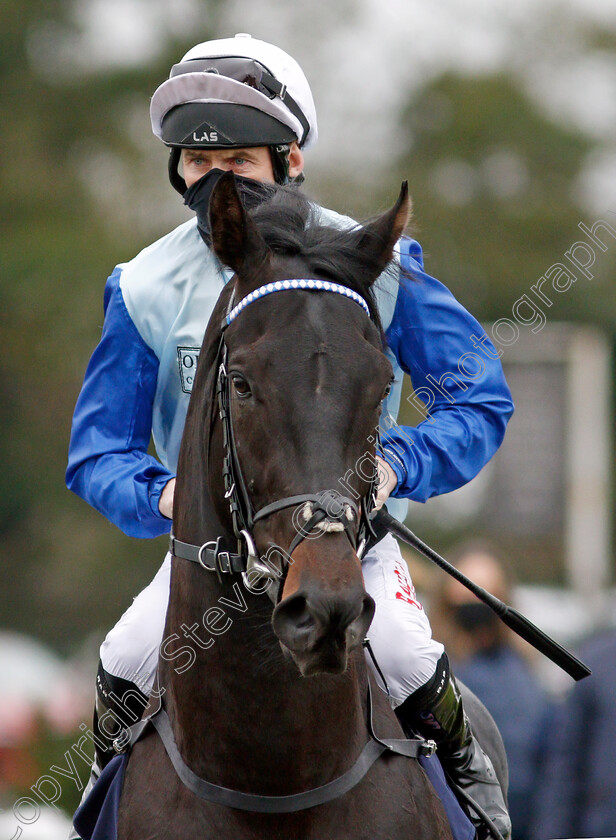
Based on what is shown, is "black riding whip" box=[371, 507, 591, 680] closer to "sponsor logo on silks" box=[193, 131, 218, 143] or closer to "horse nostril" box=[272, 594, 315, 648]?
"horse nostril" box=[272, 594, 315, 648]

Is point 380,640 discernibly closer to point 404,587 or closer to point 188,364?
point 404,587

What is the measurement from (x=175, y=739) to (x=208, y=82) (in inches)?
78.8

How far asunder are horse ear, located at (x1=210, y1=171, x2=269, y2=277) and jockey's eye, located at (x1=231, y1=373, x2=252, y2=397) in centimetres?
35

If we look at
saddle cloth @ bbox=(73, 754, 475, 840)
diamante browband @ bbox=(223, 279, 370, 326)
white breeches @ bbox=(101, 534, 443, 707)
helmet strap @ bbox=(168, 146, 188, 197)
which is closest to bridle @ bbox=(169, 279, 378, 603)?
diamante browband @ bbox=(223, 279, 370, 326)

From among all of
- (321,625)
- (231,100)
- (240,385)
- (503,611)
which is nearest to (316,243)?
(240,385)

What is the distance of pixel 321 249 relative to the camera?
123 inches

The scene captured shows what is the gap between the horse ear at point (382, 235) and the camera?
3.21m

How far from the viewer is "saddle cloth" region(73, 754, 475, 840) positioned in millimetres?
3328

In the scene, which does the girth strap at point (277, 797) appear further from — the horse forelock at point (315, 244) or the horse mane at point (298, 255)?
the horse forelock at point (315, 244)

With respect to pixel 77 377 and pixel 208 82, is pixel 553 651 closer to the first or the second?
pixel 208 82

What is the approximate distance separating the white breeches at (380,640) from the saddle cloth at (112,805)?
24 centimetres

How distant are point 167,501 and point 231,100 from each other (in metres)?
1.29

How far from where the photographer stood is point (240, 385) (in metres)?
2.91

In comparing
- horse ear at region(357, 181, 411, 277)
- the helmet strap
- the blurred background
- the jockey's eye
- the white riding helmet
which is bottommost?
the blurred background
